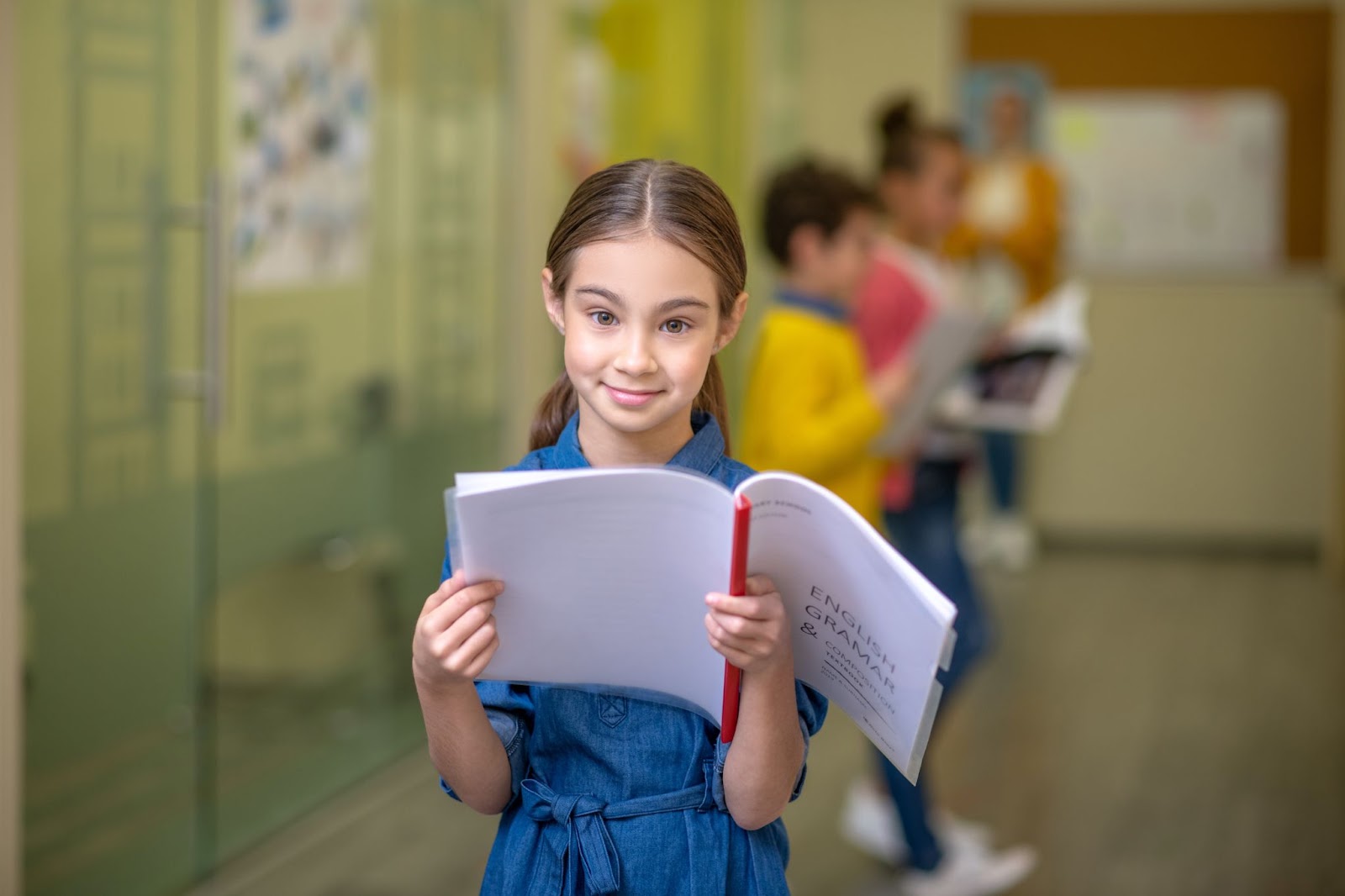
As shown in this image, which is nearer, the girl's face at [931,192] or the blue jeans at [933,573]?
the blue jeans at [933,573]

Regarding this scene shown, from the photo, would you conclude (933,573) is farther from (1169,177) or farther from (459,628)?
(1169,177)

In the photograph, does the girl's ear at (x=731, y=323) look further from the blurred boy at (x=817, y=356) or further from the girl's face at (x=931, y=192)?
the girl's face at (x=931, y=192)

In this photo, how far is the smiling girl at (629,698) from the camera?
1.22 meters

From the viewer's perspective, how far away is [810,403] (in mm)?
2682

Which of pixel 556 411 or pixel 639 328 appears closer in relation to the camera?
pixel 639 328

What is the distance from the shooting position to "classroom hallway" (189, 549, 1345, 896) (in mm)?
3146

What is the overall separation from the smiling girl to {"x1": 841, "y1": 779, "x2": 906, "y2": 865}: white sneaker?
1.95 m

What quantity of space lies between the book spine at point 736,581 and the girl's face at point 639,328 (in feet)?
0.50

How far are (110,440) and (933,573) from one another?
1.51m

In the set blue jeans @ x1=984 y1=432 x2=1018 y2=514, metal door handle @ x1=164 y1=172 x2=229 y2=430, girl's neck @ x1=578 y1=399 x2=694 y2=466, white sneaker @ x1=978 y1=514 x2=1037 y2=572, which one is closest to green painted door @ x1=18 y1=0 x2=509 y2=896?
metal door handle @ x1=164 y1=172 x2=229 y2=430

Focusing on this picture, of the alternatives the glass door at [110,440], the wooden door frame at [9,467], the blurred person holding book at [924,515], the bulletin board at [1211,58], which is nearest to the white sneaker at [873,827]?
the blurred person holding book at [924,515]

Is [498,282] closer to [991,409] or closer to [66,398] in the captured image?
[991,409]

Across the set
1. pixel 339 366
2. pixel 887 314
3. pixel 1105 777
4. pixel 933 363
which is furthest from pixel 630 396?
pixel 1105 777

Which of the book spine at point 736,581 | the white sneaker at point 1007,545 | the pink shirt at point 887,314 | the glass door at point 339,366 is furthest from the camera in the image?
the white sneaker at point 1007,545
